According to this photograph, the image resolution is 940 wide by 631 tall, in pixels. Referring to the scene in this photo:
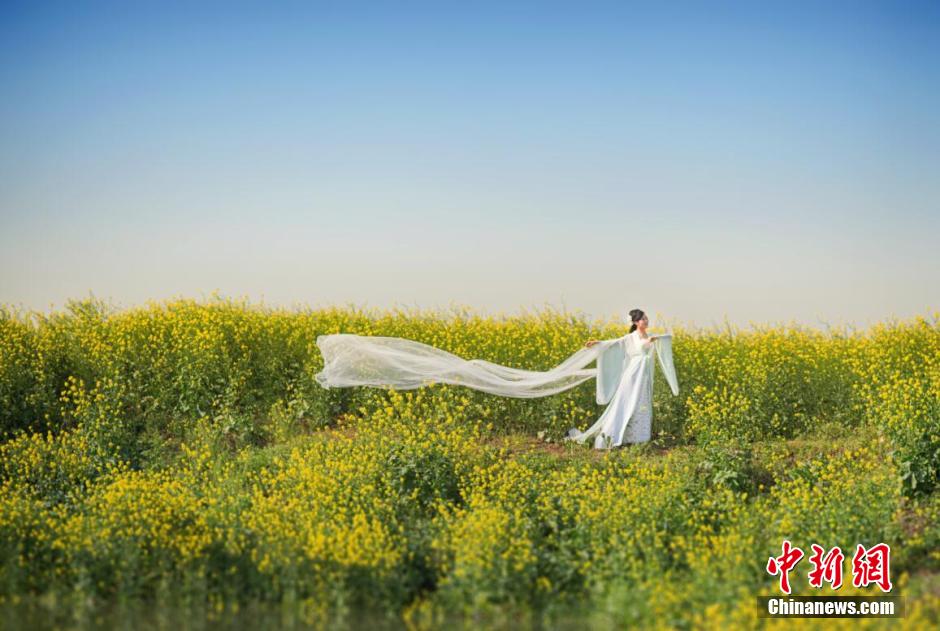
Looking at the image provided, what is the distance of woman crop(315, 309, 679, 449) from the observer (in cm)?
1299

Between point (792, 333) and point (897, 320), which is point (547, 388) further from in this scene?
point (897, 320)

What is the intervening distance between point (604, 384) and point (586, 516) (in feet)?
13.6

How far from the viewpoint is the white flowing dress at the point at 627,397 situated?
12.9 metres

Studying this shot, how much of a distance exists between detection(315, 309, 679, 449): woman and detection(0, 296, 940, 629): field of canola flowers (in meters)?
0.38

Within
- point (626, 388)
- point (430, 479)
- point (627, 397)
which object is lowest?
point (430, 479)

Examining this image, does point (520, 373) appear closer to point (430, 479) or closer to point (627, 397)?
point (627, 397)

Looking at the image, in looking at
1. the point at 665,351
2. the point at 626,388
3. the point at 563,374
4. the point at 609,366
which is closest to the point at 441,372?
the point at 563,374

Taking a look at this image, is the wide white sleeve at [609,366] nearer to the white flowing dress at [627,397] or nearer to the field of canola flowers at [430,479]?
the white flowing dress at [627,397]

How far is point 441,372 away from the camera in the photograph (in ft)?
43.6

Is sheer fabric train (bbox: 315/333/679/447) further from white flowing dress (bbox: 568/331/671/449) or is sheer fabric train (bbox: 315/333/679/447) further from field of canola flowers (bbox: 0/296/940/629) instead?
field of canola flowers (bbox: 0/296/940/629)

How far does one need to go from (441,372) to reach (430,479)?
9.09 ft

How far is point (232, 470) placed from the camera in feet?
38.9

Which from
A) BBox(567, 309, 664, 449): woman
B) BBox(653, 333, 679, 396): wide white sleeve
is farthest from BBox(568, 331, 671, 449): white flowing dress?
BBox(653, 333, 679, 396): wide white sleeve

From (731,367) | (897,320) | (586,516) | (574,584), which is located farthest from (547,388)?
(897,320)
